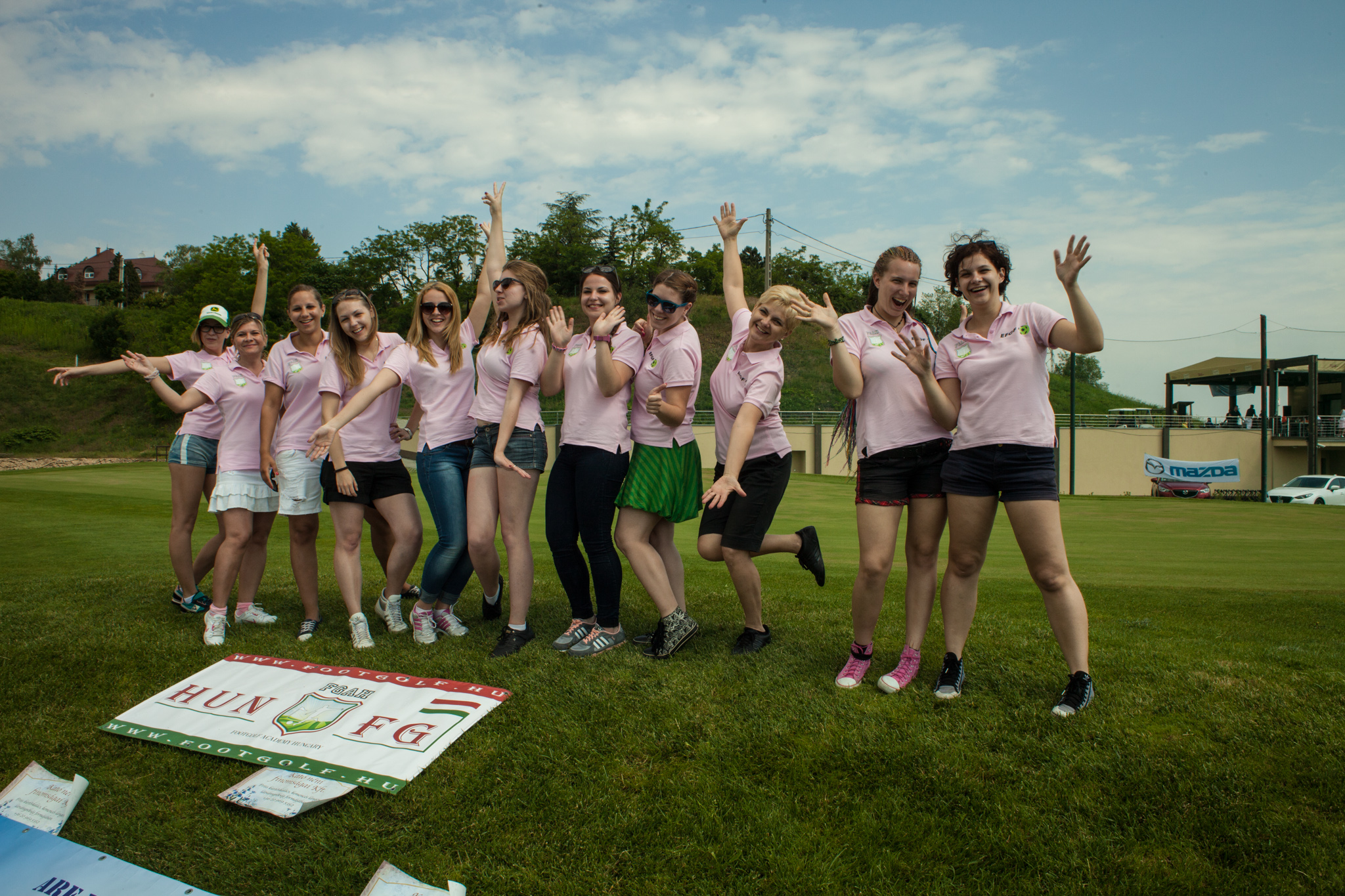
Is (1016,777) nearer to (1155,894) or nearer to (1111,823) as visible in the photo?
(1111,823)

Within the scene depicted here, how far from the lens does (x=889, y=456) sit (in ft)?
11.4

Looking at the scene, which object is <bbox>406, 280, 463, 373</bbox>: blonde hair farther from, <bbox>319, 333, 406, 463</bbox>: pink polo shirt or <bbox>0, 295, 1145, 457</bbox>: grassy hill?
<bbox>0, 295, 1145, 457</bbox>: grassy hill

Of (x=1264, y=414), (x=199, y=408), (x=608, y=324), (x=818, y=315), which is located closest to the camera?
(x=818, y=315)

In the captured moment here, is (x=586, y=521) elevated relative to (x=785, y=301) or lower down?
lower down

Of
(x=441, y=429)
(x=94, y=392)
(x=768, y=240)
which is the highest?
(x=768, y=240)

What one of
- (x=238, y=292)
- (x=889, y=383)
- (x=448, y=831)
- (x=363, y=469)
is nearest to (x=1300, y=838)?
(x=889, y=383)

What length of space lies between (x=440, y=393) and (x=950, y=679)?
117 inches

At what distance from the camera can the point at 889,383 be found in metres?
3.50

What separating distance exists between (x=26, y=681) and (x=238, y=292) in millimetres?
51320

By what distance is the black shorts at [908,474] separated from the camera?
3.45 m

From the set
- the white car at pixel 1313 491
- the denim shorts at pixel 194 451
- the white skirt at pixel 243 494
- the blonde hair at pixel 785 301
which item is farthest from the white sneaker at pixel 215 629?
the white car at pixel 1313 491

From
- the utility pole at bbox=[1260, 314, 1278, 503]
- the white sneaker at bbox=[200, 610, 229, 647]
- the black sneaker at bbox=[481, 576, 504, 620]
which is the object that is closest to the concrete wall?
the utility pole at bbox=[1260, 314, 1278, 503]

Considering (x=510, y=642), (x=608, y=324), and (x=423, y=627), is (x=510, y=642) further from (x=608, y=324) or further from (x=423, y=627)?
(x=608, y=324)

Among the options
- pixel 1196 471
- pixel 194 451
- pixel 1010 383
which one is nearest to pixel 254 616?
pixel 194 451
